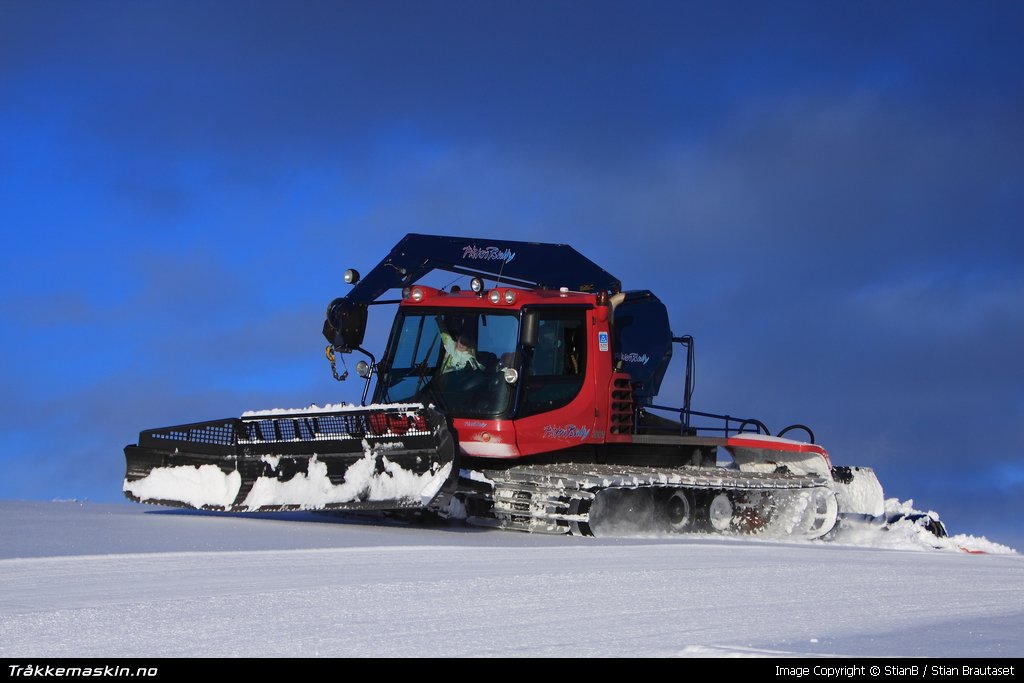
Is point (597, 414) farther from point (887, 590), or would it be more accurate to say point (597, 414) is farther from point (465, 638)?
point (465, 638)

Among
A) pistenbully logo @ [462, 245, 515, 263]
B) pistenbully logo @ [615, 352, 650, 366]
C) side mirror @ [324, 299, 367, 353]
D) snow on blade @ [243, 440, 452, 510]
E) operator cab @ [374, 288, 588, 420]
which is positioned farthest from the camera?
pistenbully logo @ [615, 352, 650, 366]

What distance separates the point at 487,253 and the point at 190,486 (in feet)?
13.3

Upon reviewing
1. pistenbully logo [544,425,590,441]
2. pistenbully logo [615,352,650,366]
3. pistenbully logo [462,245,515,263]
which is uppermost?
pistenbully logo [462,245,515,263]

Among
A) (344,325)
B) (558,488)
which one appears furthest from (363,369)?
(558,488)

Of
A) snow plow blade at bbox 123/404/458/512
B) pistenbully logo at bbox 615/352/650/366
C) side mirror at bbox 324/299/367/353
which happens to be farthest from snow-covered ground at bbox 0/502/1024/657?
pistenbully logo at bbox 615/352/650/366

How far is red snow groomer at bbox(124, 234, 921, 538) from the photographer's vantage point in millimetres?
10961

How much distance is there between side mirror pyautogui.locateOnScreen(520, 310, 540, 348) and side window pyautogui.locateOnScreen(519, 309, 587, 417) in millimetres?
228

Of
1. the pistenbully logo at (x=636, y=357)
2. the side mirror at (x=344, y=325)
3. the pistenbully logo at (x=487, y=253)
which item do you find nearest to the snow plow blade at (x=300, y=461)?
the side mirror at (x=344, y=325)

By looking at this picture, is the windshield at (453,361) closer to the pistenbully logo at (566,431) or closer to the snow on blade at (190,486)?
the pistenbully logo at (566,431)

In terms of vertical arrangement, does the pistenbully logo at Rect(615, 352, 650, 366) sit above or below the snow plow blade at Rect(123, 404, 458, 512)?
above

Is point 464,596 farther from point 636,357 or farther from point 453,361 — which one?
point 636,357

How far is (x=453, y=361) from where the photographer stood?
12.0 m

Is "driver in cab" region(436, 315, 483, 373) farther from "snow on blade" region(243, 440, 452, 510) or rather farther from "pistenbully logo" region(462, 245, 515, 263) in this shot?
"snow on blade" region(243, 440, 452, 510)
